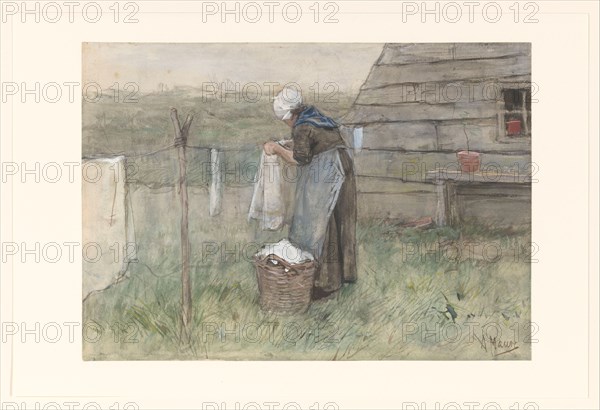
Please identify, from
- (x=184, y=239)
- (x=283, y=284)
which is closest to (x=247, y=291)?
(x=283, y=284)

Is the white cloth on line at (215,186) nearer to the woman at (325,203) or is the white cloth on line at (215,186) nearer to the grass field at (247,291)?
the grass field at (247,291)

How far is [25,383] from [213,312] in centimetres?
133

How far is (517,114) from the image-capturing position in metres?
5.78

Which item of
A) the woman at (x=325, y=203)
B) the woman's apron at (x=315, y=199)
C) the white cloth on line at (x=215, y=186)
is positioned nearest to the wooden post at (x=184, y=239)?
the white cloth on line at (x=215, y=186)

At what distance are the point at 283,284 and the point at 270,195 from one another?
0.61 meters

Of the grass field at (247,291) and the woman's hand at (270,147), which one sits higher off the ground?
the woman's hand at (270,147)

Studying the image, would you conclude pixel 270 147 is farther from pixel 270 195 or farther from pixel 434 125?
pixel 434 125

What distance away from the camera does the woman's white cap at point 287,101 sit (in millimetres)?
5711

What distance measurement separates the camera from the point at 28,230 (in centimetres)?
568

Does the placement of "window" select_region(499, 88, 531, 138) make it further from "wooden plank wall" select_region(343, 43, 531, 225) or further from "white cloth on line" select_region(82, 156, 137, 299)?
"white cloth on line" select_region(82, 156, 137, 299)
